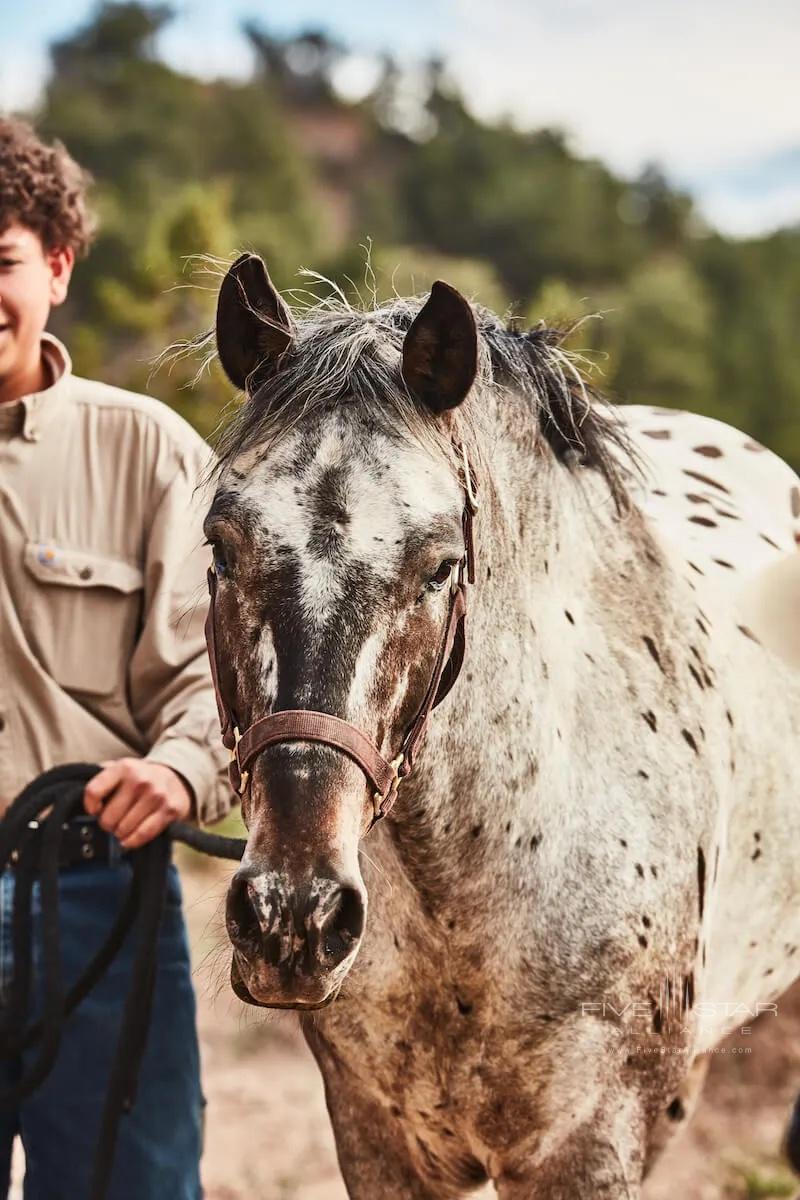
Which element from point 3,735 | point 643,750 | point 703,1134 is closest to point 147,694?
point 3,735

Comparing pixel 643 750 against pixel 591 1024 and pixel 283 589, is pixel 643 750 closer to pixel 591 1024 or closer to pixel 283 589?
pixel 591 1024

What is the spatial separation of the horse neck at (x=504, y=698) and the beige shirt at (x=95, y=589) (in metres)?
0.54

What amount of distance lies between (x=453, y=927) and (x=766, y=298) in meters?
44.7

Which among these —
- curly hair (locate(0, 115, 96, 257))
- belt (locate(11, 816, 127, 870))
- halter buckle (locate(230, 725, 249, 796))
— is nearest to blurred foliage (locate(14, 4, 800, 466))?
curly hair (locate(0, 115, 96, 257))

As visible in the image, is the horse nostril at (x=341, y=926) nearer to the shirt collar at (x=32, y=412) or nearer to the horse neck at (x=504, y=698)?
the horse neck at (x=504, y=698)

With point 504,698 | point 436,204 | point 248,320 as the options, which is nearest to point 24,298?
point 248,320

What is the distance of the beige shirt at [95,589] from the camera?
2375 mm

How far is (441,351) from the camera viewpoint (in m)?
1.80

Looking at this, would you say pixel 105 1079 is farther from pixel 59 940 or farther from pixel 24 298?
pixel 24 298

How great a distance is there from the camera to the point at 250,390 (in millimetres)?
1899

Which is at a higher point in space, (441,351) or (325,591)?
(441,351)

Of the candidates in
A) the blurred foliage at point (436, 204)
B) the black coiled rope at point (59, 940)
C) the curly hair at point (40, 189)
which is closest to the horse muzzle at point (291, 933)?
the black coiled rope at point (59, 940)

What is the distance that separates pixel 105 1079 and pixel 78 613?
867 millimetres

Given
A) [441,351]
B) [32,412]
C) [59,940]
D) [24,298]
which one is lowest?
[59,940]
